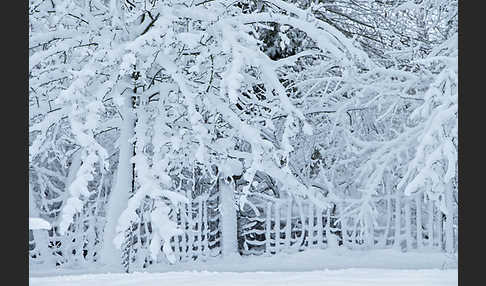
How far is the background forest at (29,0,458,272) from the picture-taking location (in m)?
6.89

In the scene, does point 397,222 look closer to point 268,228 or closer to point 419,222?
point 419,222

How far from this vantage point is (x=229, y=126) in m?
9.34

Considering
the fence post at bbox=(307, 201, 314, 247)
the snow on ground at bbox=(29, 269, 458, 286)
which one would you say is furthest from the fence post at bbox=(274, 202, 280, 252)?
the snow on ground at bbox=(29, 269, 458, 286)

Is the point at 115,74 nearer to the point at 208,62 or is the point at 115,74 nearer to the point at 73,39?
the point at 73,39

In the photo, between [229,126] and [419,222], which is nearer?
Result: [229,126]

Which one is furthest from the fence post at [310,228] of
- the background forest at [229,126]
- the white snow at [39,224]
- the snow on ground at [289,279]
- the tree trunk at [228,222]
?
the white snow at [39,224]

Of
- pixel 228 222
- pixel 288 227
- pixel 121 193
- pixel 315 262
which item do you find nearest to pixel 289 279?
pixel 121 193

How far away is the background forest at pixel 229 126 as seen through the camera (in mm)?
6891

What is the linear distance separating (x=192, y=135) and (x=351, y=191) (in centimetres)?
493

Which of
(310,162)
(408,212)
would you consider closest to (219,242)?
(310,162)

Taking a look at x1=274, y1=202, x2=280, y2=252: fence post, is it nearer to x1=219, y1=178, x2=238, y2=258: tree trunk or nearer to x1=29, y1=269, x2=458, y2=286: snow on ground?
x1=219, y1=178, x2=238, y2=258: tree trunk

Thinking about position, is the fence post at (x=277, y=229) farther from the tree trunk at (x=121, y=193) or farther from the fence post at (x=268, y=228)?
the tree trunk at (x=121, y=193)

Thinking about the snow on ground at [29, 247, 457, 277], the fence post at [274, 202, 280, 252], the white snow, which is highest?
the white snow

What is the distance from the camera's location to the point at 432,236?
34.3 ft
